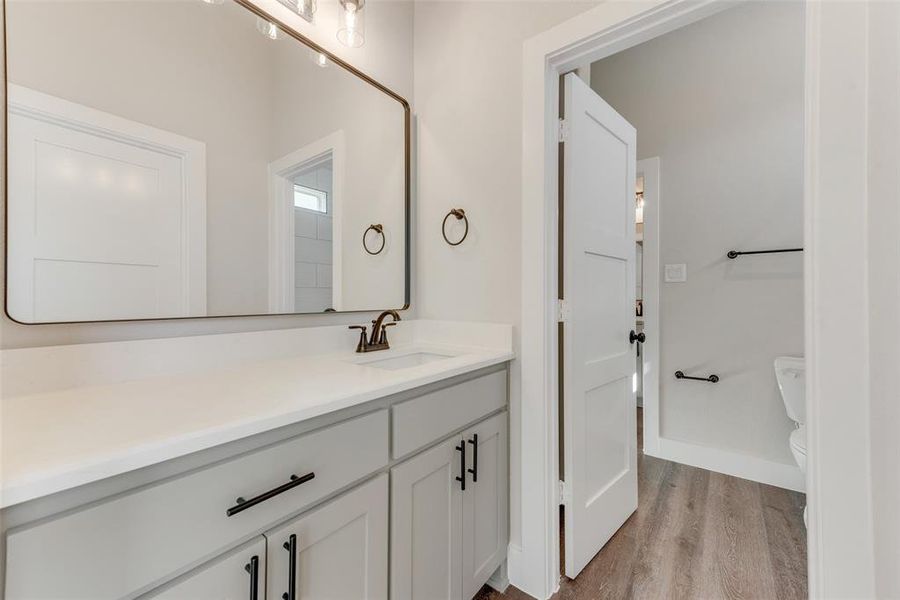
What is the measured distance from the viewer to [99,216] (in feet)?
3.15

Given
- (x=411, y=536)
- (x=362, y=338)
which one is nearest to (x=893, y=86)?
(x=411, y=536)

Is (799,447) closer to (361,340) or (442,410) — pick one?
(442,410)

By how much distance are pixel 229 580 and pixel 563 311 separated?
4.04 ft

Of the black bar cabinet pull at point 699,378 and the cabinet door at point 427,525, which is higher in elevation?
the black bar cabinet pull at point 699,378

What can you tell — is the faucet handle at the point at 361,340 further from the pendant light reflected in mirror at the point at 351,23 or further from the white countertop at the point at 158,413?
the pendant light reflected in mirror at the point at 351,23

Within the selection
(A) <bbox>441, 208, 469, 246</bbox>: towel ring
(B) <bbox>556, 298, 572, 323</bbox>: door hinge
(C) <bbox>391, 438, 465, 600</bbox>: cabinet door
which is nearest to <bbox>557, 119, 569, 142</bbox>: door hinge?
(A) <bbox>441, 208, 469, 246</bbox>: towel ring

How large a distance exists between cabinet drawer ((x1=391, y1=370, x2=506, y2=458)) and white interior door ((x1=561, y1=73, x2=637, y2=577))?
0.33m

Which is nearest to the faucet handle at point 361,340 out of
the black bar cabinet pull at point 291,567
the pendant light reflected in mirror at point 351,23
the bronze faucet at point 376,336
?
the bronze faucet at point 376,336

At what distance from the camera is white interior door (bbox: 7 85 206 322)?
2.85ft

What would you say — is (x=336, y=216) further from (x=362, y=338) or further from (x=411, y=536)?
(x=411, y=536)

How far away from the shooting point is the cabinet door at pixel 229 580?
0.64 metres

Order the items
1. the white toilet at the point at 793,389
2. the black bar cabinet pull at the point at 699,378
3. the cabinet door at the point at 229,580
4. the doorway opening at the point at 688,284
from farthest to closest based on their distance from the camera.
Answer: the black bar cabinet pull at the point at 699,378
the white toilet at the point at 793,389
the doorway opening at the point at 688,284
the cabinet door at the point at 229,580

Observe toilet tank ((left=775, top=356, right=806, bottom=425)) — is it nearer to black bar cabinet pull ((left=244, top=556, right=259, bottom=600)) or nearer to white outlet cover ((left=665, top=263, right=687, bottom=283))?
white outlet cover ((left=665, top=263, right=687, bottom=283))

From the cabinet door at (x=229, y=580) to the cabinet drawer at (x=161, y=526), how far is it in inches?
1.0
